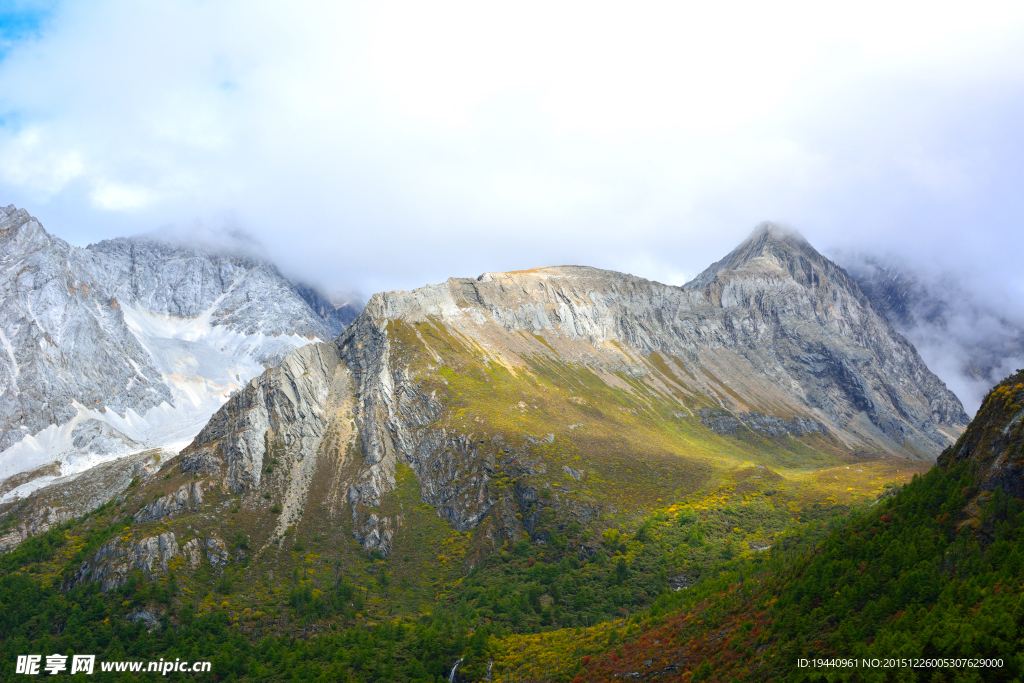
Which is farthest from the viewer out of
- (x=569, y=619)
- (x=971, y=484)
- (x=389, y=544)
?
(x=389, y=544)

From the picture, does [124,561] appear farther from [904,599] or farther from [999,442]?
[999,442]

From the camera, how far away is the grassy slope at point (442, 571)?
10062 cm

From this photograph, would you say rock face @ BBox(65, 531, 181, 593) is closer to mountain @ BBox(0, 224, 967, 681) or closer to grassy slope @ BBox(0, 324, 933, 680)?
mountain @ BBox(0, 224, 967, 681)

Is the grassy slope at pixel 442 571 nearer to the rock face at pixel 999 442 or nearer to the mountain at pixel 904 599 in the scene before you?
the mountain at pixel 904 599

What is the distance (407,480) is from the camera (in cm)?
15100

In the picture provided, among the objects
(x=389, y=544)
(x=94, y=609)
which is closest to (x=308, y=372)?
(x=389, y=544)

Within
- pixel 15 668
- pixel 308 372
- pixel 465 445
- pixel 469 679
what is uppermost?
pixel 308 372

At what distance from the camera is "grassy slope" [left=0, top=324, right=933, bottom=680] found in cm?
10062

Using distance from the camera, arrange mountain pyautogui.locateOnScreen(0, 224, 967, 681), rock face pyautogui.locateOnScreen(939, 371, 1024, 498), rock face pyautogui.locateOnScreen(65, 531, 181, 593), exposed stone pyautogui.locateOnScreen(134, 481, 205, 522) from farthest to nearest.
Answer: exposed stone pyautogui.locateOnScreen(134, 481, 205, 522) → rock face pyautogui.locateOnScreen(65, 531, 181, 593) → mountain pyautogui.locateOnScreen(0, 224, 967, 681) → rock face pyautogui.locateOnScreen(939, 371, 1024, 498)

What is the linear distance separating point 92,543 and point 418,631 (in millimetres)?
76513

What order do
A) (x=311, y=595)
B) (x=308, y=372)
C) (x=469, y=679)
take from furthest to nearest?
(x=308, y=372) → (x=311, y=595) → (x=469, y=679)

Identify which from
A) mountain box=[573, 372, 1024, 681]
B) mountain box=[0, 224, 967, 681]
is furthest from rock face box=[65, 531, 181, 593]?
mountain box=[573, 372, 1024, 681]

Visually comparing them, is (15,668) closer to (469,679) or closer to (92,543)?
(92,543)

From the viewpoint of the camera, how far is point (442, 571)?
5010 inches
